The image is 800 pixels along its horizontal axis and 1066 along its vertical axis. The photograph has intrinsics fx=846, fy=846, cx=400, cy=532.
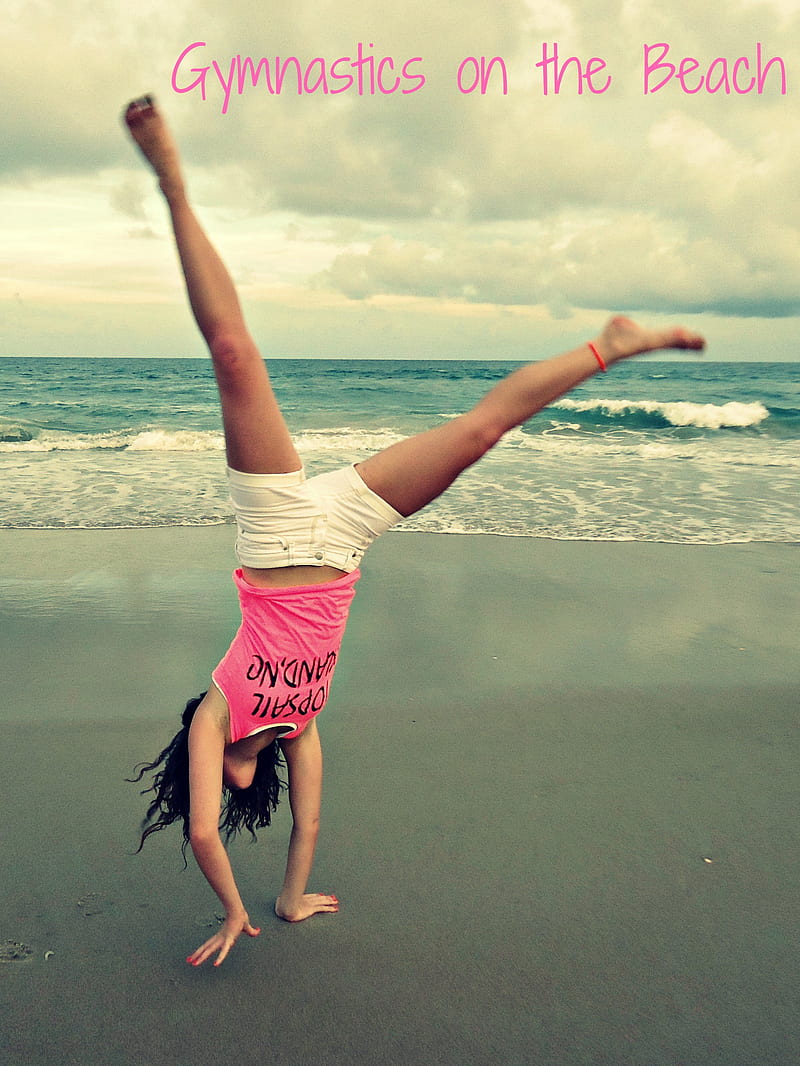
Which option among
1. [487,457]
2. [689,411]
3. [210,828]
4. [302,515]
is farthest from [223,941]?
[689,411]

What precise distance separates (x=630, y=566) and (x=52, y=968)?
526 cm

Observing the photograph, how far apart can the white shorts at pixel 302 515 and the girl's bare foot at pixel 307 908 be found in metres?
1.11

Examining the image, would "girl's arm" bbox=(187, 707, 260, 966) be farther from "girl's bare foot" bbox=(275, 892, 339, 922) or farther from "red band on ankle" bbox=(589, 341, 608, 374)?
"red band on ankle" bbox=(589, 341, 608, 374)

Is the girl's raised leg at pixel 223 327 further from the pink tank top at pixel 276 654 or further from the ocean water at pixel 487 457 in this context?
the ocean water at pixel 487 457

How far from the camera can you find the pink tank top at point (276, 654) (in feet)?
7.81

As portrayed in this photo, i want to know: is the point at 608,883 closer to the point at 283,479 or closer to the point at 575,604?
the point at 283,479

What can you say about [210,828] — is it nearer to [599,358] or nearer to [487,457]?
[599,358]

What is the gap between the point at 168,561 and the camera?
6.75m

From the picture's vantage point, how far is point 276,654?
7.85 feet

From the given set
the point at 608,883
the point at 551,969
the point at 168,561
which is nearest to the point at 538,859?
the point at 608,883

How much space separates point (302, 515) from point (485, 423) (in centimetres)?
57

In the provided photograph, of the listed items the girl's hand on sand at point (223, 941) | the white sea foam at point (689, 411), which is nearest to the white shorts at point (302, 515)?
the girl's hand on sand at point (223, 941)

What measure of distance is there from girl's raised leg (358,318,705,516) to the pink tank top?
0.33m

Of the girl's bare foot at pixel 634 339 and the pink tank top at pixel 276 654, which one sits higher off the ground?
the girl's bare foot at pixel 634 339
